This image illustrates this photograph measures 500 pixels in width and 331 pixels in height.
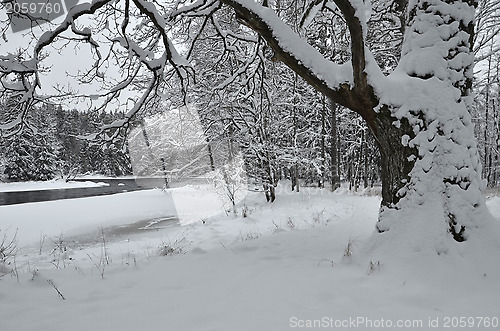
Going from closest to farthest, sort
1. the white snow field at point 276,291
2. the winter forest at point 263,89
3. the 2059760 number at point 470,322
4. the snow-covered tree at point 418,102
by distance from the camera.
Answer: the 2059760 number at point 470,322, the white snow field at point 276,291, the snow-covered tree at point 418,102, the winter forest at point 263,89

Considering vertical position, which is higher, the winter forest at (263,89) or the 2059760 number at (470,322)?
the winter forest at (263,89)

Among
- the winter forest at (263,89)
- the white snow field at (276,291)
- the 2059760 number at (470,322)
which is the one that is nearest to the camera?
the 2059760 number at (470,322)

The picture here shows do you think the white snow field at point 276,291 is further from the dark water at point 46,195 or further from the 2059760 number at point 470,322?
the dark water at point 46,195

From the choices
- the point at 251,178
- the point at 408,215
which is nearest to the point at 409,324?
the point at 408,215

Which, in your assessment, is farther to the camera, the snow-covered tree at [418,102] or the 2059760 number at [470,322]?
the snow-covered tree at [418,102]

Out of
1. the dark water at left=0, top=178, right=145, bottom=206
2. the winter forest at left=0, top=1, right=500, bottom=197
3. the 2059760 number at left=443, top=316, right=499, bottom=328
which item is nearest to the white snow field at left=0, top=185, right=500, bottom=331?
the 2059760 number at left=443, top=316, right=499, bottom=328

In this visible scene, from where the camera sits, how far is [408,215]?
3.01 metres

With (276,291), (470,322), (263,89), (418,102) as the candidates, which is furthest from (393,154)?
(263,89)

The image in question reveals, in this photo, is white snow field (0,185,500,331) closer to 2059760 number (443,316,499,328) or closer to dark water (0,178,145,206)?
2059760 number (443,316,499,328)

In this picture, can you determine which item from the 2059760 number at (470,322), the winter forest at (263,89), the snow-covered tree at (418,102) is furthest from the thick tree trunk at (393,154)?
the winter forest at (263,89)

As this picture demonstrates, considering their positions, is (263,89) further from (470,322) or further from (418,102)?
(470,322)

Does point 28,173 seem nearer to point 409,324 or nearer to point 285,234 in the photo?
point 285,234

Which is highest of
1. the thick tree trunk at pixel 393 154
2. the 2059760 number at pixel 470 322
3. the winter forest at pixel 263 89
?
the winter forest at pixel 263 89

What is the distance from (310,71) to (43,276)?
3921mm
